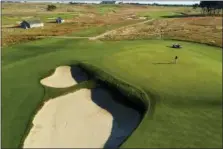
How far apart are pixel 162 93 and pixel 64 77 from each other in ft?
50.1

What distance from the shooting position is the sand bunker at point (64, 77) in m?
35.2

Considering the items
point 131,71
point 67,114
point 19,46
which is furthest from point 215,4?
point 67,114

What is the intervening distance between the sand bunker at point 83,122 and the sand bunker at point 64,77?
3.28 metres

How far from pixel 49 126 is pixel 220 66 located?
17.0 meters

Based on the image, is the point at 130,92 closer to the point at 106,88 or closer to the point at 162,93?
the point at 162,93

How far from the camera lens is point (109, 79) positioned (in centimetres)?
3303

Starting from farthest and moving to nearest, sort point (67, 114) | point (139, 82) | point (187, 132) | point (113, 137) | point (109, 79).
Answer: point (109, 79) < point (139, 82) < point (67, 114) < point (113, 137) < point (187, 132)

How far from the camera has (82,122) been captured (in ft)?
89.0

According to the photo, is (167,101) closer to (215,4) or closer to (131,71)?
(131,71)

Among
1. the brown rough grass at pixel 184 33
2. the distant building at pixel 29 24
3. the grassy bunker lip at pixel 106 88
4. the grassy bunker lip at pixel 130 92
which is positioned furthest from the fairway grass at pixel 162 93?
the distant building at pixel 29 24

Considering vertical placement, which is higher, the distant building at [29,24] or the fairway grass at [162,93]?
the distant building at [29,24]

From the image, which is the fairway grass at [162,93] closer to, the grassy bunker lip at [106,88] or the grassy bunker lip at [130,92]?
the grassy bunker lip at [130,92]

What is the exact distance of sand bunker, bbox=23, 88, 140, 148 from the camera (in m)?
24.2

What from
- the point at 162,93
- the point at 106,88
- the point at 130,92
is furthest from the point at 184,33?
the point at 162,93
